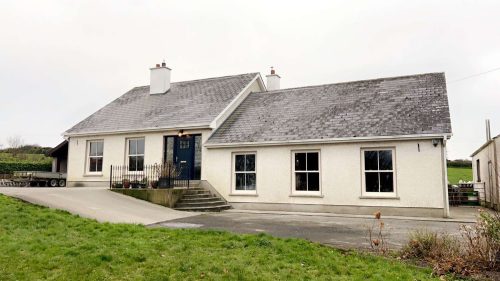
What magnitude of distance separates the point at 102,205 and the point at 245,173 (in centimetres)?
679

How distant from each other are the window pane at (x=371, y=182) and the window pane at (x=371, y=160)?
0.29 meters

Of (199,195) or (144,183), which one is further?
(144,183)

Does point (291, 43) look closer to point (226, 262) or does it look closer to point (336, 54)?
point (336, 54)

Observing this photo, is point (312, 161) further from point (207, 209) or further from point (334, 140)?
point (207, 209)

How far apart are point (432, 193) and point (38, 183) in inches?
884

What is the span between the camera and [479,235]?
741 cm

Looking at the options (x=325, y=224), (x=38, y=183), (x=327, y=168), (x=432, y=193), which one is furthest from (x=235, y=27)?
(x=38, y=183)

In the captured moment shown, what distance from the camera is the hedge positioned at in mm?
29409

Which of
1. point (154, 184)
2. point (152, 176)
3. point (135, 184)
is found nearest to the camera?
point (154, 184)

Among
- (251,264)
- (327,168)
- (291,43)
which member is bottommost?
(251,264)

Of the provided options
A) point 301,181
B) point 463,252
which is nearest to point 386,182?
point 301,181

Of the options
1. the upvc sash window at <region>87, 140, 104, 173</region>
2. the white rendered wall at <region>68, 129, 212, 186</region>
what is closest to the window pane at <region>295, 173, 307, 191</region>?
the white rendered wall at <region>68, 129, 212, 186</region>

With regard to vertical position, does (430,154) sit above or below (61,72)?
below

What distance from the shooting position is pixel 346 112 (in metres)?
18.2
